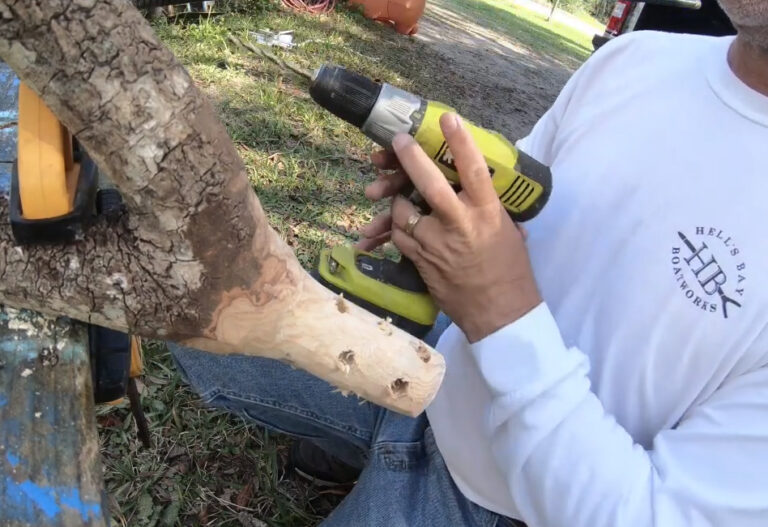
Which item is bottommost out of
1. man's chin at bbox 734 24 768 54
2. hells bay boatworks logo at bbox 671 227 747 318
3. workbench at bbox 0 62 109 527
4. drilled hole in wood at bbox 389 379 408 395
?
workbench at bbox 0 62 109 527

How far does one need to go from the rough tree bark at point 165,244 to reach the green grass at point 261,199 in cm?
92

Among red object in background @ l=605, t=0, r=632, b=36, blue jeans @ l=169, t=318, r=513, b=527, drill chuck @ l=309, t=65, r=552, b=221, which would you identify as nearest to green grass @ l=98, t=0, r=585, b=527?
blue jeans @ l=169, t=318, r=513, b=527

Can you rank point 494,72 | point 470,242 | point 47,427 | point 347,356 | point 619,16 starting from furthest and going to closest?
1. point 494,72
2. point 619,16
3. point 470,242
4. point 347,356
5. point 47,427

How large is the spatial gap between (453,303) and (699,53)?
2.11 ft

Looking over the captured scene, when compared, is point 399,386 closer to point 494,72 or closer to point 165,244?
point 165,244

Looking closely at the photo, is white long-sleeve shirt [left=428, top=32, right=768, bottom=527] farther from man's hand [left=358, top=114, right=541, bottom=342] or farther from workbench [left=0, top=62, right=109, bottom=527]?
workbench [left=0, top=62, right=109, bottom=527]

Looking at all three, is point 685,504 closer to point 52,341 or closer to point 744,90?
point 744,90

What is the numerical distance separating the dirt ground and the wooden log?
156 inches

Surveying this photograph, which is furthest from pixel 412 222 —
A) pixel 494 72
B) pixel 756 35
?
pixel 494 72

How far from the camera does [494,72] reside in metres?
6.12

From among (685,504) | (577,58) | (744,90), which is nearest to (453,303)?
(685,504)

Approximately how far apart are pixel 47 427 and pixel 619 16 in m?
4.88

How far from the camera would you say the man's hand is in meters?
0.94

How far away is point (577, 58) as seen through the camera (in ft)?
31.1
